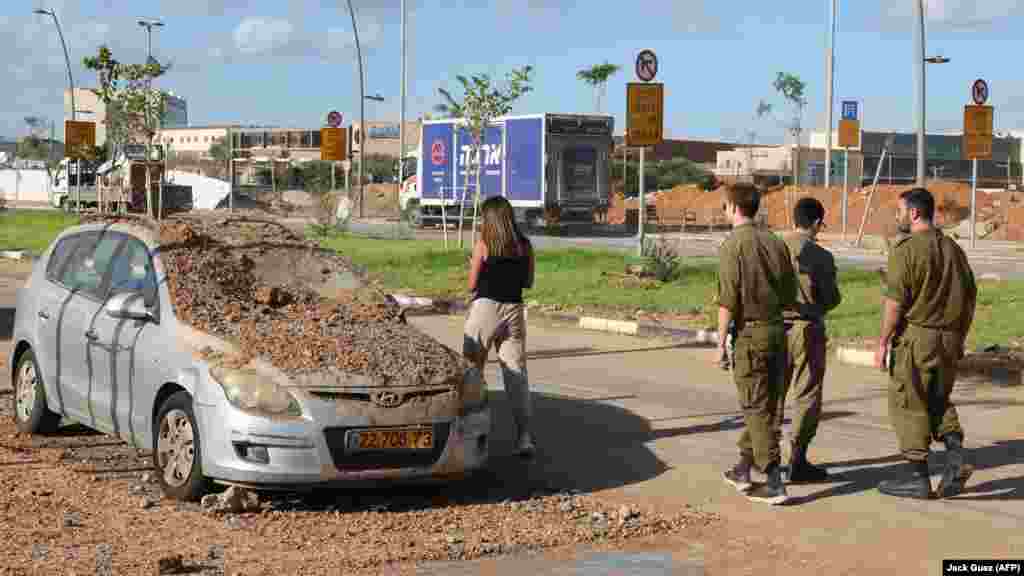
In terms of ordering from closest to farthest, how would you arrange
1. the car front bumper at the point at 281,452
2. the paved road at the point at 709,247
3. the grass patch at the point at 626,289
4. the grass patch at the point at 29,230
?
the car front bumper at the point at 281,452
the grass patch at the point at 626,289
the paved road at the point at 709,247
the grass patch at the point at 29,230

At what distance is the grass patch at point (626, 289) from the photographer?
16.0 m

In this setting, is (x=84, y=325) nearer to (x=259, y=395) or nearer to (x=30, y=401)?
(x=30, y=401)

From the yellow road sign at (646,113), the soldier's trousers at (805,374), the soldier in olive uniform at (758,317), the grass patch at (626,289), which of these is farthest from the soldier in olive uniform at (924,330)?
the yellow road sign at (646,113)

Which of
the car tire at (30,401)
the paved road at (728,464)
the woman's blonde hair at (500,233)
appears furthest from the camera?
the car tire at (30,401)

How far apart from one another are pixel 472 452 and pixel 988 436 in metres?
4.32

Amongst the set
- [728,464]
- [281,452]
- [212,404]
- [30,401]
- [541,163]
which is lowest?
[728,464]

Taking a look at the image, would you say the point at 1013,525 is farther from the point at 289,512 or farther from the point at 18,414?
the point at 18,414

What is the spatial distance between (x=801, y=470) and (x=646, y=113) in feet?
38.1

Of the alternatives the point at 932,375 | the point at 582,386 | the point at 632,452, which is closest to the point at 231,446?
the point at 632,452

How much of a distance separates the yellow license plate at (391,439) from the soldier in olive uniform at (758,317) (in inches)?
69.6

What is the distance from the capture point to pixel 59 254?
388 inches

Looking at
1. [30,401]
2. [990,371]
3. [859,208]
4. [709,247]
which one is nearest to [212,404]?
[30,401]

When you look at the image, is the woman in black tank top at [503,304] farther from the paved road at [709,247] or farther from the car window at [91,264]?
the paved road at [709,247]

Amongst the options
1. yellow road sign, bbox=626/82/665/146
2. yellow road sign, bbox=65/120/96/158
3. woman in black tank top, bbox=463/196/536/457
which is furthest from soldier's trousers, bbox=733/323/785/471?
yellow road sign, bbox=65/120/96/158
